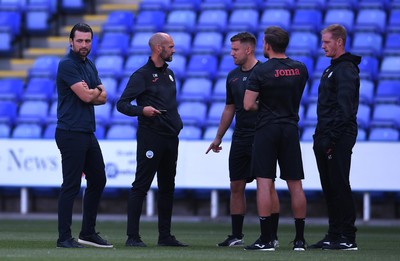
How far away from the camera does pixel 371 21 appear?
774 inches

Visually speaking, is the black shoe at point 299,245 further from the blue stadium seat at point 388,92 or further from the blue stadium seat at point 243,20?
the blue stadium seat at point 243,20

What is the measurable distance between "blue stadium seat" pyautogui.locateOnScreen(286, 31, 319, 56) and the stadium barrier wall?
108 inches

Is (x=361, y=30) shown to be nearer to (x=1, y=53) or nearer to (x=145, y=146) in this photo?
(x=1, y=53)

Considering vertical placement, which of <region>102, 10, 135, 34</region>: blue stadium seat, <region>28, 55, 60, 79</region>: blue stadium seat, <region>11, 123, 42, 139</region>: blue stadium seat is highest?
<region>102, 10, 135, 34</region>: blue stadium seat

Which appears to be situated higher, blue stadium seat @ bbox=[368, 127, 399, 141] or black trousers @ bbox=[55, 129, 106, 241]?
blue stadium seat @ bbox=[368, 127, 399, 141]

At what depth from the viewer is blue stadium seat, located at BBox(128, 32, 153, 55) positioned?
1985 centimetres

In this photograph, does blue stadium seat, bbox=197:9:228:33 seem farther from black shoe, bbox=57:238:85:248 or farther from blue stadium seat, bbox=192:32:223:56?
black shoe, bbox=57:238:85:248

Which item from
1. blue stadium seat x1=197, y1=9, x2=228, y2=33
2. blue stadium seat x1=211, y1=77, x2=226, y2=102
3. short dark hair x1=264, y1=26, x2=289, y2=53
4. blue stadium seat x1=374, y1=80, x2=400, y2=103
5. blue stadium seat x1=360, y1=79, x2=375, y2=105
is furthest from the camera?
blue stadium seat x1=197, y1=9, x2=228, y2=33

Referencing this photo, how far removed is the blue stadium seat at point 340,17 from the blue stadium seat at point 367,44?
49 cm

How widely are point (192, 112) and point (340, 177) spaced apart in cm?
813

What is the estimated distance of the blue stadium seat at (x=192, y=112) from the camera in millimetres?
18097

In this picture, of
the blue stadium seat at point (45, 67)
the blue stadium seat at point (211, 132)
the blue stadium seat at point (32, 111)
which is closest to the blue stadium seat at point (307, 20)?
the blue stadium seat at point (211, 132)

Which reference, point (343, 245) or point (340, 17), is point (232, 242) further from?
point (340, 17)

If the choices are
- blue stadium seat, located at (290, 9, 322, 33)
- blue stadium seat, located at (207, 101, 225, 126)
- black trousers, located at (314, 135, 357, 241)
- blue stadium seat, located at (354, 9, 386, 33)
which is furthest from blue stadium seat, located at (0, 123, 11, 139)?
black trousers, located at (314, 135, 357, 241)
